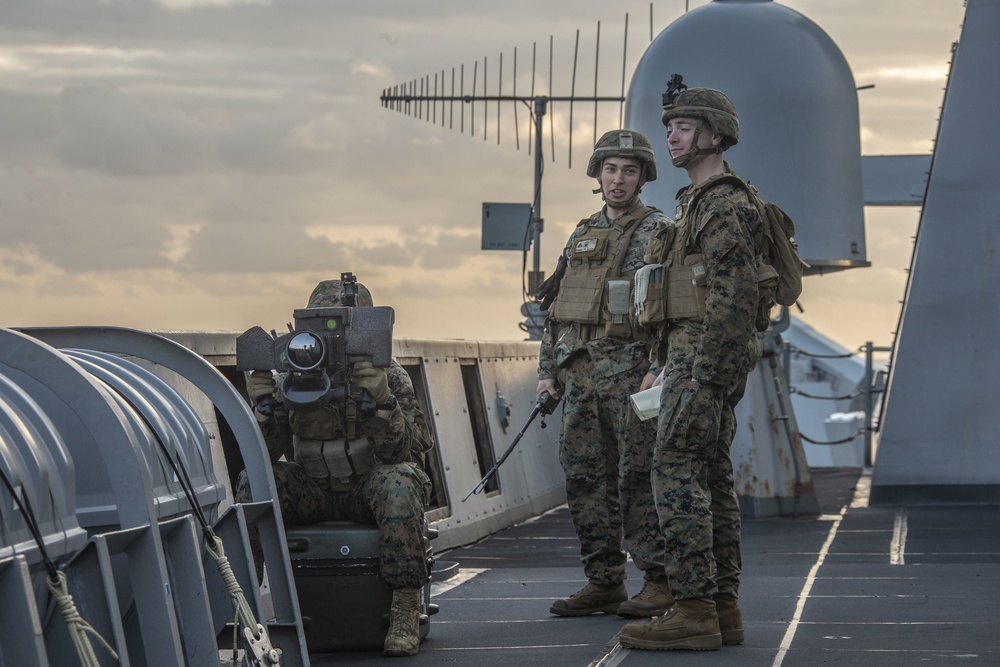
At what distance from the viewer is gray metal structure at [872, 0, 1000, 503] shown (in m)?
12.0

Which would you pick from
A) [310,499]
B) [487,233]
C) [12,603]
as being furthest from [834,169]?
[12,603]

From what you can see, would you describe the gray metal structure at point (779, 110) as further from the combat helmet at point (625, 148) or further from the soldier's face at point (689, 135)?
the soldier's face at point (689, 135)

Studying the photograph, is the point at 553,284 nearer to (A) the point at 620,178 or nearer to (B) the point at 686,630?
(A) the point at 620,178

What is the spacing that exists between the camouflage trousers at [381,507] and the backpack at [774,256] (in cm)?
144

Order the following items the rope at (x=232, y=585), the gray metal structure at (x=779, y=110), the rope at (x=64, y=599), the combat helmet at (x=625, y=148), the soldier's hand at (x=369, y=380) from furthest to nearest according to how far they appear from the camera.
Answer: the gray metal structure at (x=779, y=110) < the combat helmet at (x=625, y=148) < the soldier's hand at (x=369, y=380) < the rope at (x=232, y=585) < the rope at (x=64, y=599)

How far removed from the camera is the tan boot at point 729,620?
573cm

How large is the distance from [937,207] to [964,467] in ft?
6.72

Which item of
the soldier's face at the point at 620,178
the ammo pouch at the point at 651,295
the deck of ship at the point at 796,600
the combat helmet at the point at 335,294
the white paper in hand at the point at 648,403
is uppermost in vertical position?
the soldier's face at the point at 620,178

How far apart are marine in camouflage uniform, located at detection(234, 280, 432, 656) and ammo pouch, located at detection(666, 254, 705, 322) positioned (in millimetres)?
1047

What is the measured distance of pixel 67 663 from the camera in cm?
356

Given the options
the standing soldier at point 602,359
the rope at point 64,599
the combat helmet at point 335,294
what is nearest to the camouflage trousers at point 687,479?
the standing soldier at point 602,359

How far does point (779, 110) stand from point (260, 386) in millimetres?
7525

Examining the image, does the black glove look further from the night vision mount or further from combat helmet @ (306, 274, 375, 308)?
the night vision mount

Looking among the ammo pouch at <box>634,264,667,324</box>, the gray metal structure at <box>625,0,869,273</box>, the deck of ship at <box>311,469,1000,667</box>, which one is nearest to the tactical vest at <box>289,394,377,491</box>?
the deck of ship at <box>311,469,1000,667</box>
